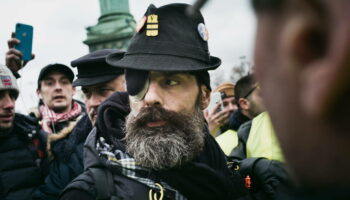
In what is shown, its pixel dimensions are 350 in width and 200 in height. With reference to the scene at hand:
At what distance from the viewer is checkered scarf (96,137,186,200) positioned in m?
1.95

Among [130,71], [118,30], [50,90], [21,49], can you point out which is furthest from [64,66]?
[118,30]

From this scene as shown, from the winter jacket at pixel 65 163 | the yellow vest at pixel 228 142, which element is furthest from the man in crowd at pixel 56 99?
the yellow vest at pixel 228 142

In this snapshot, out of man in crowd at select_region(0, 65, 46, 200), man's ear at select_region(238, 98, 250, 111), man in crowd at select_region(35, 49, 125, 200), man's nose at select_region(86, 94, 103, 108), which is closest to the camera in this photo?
man in crowd at select_region(0, 65, 46, 200)

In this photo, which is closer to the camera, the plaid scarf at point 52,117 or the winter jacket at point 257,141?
the winter jacket at point 257,141

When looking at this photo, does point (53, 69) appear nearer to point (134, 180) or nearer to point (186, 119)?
point (186, 119)

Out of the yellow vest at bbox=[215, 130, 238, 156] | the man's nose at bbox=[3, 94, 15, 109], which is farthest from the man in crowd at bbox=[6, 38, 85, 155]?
the yellow vest at bbox=[215, 130, 238, 156]

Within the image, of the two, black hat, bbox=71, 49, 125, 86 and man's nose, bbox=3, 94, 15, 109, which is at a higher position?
black hat, bbox=71, 49, 125, 86

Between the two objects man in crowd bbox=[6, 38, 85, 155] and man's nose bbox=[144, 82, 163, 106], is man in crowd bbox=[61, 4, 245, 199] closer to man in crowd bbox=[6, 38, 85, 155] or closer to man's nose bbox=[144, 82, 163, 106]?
man's nose bbox=[144, 82, 163, 106]

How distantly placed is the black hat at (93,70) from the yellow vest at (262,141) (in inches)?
51.8

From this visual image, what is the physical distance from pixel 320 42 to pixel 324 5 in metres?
0.04

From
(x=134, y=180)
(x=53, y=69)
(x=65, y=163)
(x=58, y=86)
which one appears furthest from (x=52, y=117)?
(x=134, y=180)

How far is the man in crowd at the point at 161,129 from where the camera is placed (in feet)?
6.41

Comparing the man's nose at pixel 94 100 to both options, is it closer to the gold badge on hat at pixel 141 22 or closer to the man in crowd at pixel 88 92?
the man in crowd at pixel 88 92

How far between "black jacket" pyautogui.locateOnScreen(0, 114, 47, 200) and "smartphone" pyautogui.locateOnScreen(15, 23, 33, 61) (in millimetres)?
558
